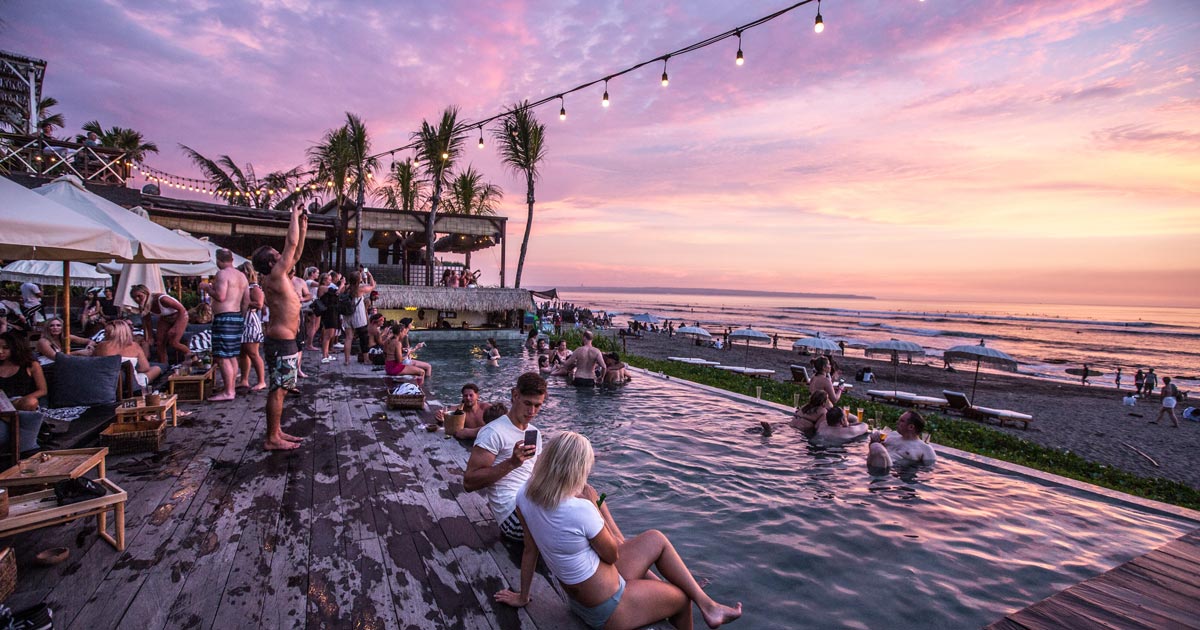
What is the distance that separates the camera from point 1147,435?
46.2 ft

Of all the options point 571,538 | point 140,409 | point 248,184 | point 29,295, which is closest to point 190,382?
point 140,409

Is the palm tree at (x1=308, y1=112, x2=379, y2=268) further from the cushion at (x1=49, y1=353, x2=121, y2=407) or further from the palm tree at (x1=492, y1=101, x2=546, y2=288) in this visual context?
the cushion at (x1=49, y1=353, x2=121, y2=407)

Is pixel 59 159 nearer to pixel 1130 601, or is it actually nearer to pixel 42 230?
pixel 42 230

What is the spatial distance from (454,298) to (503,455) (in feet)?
62.2

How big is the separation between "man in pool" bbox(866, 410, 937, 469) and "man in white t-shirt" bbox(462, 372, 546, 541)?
19.4 feet

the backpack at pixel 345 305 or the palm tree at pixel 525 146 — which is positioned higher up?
the palm tree at pixel 525 146

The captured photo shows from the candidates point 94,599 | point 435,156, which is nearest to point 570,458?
point 94,599

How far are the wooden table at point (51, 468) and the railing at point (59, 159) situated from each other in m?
14.8

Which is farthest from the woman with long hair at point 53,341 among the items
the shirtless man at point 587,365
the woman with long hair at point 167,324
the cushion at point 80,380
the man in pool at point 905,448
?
the man in pool at point 905,448

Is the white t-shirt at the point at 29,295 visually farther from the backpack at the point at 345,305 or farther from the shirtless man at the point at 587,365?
the shirtless man at the point at 587,365

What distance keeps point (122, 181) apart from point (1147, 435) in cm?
3206

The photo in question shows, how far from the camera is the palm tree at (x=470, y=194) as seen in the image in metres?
27.9

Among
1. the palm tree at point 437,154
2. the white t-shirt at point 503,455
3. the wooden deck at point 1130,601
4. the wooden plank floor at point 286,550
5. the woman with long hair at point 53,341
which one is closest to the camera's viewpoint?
the wooden plank floor at point 286,550

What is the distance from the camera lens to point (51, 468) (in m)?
3.10
